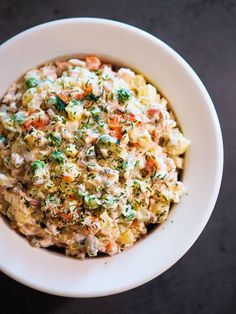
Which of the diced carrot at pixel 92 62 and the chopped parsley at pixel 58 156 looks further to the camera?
the diced carrot at pixel 92 62

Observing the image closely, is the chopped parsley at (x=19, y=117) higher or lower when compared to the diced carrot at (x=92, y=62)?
lower

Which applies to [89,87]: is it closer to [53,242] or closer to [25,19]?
[53,242]

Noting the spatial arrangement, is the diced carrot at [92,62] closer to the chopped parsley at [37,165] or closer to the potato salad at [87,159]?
the potato salad at [87,159]

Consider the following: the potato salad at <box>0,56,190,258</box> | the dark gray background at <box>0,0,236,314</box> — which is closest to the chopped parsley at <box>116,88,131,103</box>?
the potato salad at <box>0,56,190,258</box>

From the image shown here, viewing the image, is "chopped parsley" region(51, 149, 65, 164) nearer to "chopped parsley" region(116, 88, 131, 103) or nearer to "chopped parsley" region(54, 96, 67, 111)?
"chopped parsley" region(54, 96, 67, 111)

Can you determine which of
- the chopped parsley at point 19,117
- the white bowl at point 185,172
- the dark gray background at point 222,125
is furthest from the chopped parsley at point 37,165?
the dark gray background at point 222,125

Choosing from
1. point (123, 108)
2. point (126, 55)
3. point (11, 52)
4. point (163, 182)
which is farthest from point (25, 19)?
point (163, 182)

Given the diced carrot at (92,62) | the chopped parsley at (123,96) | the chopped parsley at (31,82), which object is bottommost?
the chopped parsley at (31,82)
